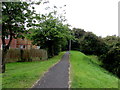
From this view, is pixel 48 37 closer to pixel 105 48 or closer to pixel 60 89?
pixel 105 48

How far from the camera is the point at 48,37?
29922 mm

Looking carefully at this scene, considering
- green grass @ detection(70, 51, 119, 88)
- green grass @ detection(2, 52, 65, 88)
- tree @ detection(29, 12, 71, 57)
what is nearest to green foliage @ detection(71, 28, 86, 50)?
tree @ detection(29, 12, 71, 57)

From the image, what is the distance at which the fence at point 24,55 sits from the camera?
22.8 meters

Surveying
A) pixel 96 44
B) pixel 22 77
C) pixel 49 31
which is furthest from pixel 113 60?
pixel 22 77

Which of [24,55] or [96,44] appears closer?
[24,55]

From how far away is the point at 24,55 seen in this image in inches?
976

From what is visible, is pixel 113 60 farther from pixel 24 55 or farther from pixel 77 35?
pixel 77 35

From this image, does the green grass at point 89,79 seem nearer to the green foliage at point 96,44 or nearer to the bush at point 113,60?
the bush at point 113,60

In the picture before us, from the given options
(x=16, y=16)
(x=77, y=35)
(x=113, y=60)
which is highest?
(x=77, y=35)

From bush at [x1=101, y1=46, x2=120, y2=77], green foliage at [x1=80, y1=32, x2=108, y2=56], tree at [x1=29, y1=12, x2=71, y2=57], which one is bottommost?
bush at [x1=101, y1=46, x2=120, y2=77]

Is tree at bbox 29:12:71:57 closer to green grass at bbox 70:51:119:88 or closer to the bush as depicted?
the bush

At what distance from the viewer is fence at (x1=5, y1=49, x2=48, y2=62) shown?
22.8m

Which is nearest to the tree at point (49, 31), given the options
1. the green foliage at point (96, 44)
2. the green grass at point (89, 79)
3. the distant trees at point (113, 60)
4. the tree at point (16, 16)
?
the green foliage at point (96, 44)

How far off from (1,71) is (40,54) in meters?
14.3
